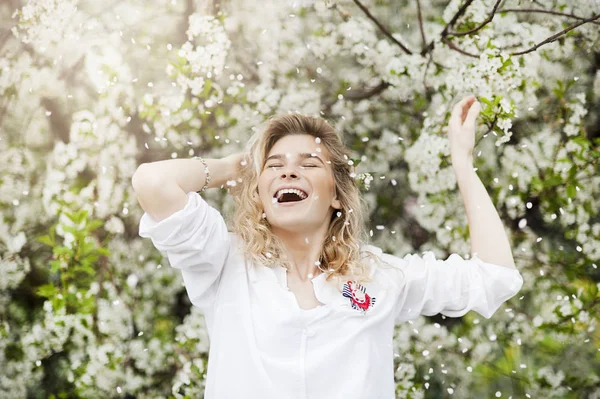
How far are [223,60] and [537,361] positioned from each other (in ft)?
5.00

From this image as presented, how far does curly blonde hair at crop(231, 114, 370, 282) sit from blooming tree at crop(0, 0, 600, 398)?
445 mm

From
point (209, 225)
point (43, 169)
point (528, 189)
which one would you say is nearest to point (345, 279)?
point (209, 225)

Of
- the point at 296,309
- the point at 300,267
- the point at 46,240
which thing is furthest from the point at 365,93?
the point at 46,240

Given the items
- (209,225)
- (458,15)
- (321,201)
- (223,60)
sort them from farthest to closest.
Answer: (223,60), (458,15), (321,201), (209,225)

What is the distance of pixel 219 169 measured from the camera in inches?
57.9

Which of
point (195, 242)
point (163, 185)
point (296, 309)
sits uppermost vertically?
point (163, 185)

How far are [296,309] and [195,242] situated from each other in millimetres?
263

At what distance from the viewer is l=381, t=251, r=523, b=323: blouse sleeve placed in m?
1.38

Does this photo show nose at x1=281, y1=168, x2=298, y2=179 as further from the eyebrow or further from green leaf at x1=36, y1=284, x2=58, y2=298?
green leaf at x1=36, y1=284, x2=58, y2=298

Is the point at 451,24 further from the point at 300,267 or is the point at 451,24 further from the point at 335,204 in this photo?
the point at 300,267

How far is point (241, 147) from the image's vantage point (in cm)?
210

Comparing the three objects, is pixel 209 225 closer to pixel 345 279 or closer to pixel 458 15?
pixel 345 279

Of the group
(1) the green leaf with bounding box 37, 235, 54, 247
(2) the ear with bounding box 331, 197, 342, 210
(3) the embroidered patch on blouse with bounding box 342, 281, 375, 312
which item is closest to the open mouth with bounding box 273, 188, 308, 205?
(2) the ear with bounding box 331, 197, 342, 210

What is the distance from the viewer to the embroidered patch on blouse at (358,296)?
1.35 metres
